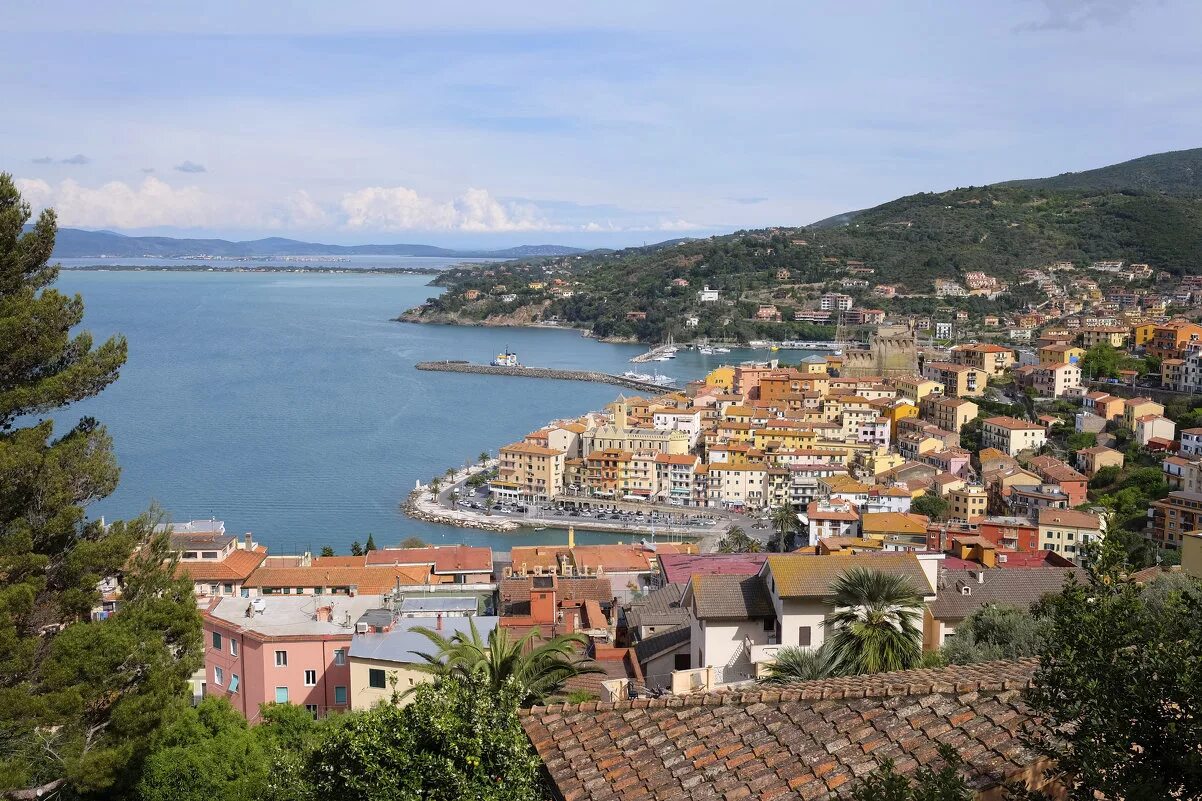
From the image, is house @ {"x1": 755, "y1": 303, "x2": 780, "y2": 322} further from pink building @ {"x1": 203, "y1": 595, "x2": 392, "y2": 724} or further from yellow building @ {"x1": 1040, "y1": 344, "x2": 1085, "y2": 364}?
pink building @ {"x1": 203, "y1": 595, "x2": 392, "y2": 724}

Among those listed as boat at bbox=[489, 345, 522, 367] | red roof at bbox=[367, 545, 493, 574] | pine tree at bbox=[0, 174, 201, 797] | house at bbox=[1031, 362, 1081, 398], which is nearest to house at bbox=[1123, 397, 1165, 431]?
house at bbox=[1031, 362, 1081, 398]

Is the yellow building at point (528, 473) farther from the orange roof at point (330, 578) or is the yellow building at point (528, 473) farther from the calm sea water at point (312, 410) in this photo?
the orange roof at point (330, 578)

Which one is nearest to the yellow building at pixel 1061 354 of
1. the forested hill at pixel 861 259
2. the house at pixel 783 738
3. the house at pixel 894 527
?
the house at pixel 894 527

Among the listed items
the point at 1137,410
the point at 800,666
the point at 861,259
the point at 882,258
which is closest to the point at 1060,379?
the point at 1137,410

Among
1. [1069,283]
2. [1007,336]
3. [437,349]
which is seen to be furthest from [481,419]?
[1069,283]

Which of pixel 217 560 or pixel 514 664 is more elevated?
pixel 514 664

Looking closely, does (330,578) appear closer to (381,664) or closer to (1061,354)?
(381,664)
